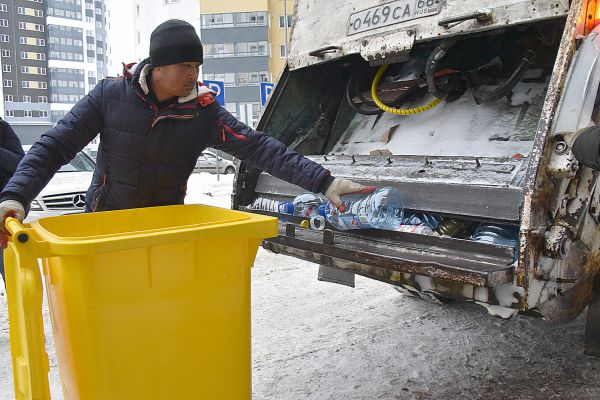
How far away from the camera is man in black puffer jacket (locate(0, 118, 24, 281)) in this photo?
332 centimetres

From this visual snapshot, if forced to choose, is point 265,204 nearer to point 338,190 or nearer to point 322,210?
point 322,210

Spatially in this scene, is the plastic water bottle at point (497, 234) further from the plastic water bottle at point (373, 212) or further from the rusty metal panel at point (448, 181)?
the plastic water bottle at point (373, 212)

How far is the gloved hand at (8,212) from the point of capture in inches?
69.1

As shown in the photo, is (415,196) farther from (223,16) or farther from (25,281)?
(223,16)

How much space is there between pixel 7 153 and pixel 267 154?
1.92m

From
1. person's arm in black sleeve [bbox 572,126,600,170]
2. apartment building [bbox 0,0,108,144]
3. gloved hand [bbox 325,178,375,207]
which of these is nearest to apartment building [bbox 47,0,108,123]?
apartment building [bbox 0,0,108,144]

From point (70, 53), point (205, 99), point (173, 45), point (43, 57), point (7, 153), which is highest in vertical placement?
point (70, 53)

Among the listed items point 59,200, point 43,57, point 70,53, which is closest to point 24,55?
point 43,57

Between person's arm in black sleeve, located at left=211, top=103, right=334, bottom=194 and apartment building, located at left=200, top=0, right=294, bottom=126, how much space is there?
3824cm

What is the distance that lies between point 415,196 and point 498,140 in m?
0.79

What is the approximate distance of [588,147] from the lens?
1867 millimetres

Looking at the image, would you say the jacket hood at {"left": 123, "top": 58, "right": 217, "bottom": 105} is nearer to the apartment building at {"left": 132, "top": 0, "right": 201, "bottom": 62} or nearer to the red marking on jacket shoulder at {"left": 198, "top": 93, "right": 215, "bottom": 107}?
the red marking on jacket shoulder at {"left": 198, "top": 93, "right": 215, "bottom": 107}

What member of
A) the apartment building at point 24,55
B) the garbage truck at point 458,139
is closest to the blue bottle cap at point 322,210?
the garbage truck at point 458,139

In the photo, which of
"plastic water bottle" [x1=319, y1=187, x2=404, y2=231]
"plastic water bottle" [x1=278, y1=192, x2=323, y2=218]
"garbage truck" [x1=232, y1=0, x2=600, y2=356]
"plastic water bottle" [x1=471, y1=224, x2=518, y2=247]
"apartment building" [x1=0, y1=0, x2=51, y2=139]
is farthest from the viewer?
"apartment building" [x1=0, y1=0, x2=51, y2=139]
